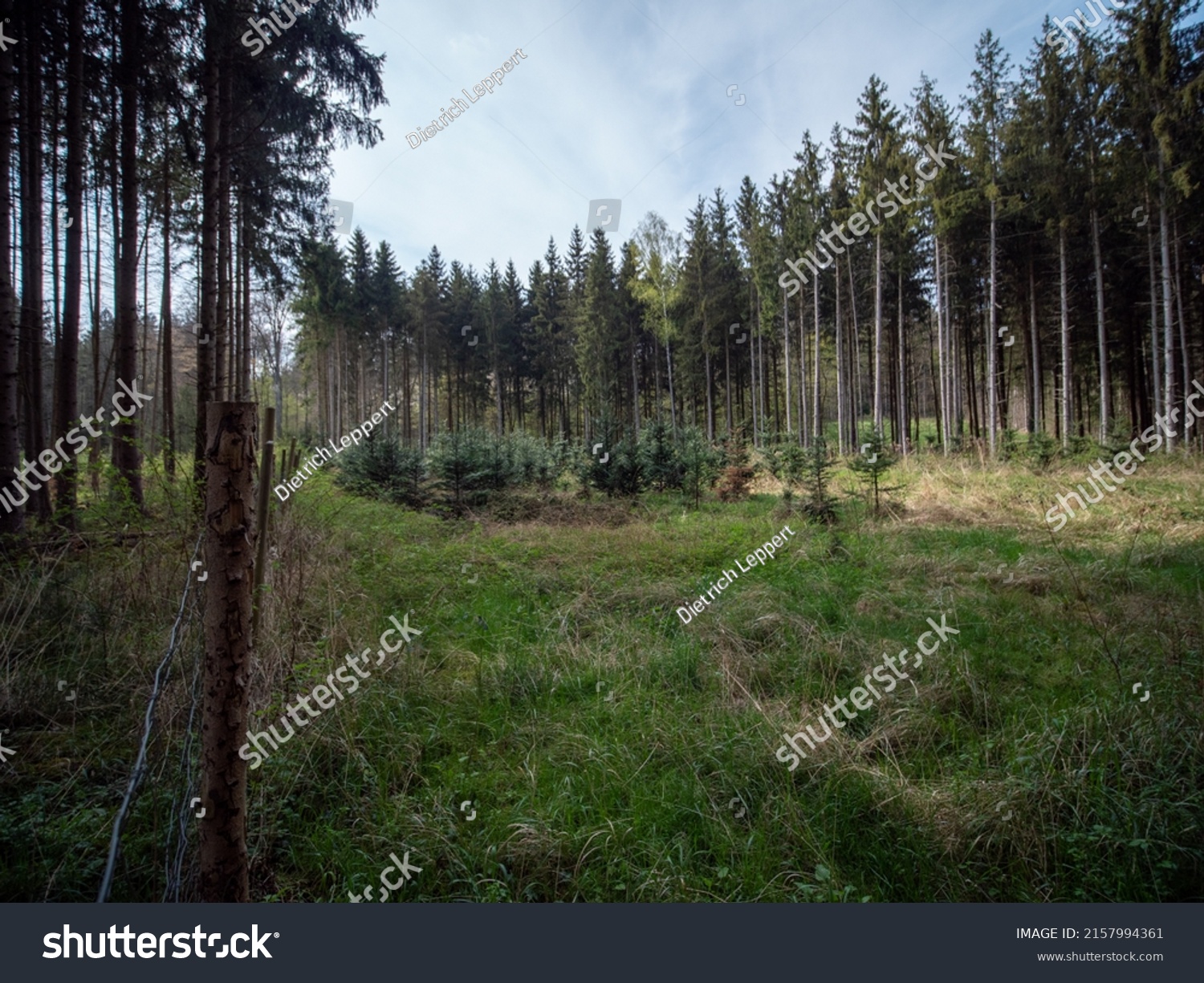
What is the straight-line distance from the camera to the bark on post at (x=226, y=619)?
1771mm

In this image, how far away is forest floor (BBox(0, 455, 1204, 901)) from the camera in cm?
231

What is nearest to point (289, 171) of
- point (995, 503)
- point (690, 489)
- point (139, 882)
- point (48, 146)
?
point (48, 146)

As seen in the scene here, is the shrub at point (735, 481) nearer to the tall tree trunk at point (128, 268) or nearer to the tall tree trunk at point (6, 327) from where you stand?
the tall tree trunk at point (128, 268)

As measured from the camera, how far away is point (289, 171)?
11289 millimetres

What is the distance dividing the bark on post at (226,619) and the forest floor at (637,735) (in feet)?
1.93

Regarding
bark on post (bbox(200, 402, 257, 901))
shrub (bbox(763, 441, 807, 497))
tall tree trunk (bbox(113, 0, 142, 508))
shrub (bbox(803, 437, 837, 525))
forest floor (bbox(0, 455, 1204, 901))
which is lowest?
forest floor (bbox(0, 455, 1204, 901))

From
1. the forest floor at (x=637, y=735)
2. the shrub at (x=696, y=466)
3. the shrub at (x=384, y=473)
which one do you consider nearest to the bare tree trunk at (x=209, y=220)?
the forest floor at (x=637, y=735)

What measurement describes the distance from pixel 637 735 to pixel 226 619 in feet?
7.57

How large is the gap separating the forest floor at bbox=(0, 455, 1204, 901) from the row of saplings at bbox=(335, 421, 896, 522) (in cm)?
643

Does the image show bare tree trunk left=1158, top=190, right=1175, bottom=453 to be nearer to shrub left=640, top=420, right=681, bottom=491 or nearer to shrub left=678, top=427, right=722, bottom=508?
shrub left=678, top=427, right=722, bottom=508

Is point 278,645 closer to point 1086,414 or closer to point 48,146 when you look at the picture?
point 48,146

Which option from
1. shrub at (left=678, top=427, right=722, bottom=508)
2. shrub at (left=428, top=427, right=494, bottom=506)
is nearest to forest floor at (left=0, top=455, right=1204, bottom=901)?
shrub at (left=428, top=427, right=494, bottom=506)

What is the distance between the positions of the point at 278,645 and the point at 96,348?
9.59 m

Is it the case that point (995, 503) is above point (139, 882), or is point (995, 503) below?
above
